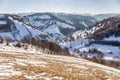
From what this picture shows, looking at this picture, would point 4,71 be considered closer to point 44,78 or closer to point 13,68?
point 13,68

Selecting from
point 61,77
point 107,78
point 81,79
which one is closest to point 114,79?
point 107,78

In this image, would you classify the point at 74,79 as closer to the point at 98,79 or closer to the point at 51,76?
the point at 51,76

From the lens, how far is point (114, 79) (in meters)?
38.2

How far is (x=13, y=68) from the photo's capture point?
36.0 metres

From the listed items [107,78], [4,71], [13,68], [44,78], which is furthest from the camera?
[107,78]

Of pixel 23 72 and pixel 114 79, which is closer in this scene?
pixel 23 72

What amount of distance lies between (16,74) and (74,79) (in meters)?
6.80

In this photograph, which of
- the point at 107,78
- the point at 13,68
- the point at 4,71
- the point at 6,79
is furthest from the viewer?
the point at 107,78

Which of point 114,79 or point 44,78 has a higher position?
point 44,78

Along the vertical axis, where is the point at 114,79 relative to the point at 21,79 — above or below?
below

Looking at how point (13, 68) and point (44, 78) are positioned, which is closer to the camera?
point (44, 78)

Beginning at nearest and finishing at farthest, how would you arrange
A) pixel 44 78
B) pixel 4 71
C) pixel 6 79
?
1. pixel 6 79
2. pixel 44 78
3. pixel 4 71

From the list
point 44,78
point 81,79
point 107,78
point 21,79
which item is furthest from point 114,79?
point 21,79

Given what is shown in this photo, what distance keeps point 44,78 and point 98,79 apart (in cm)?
880
